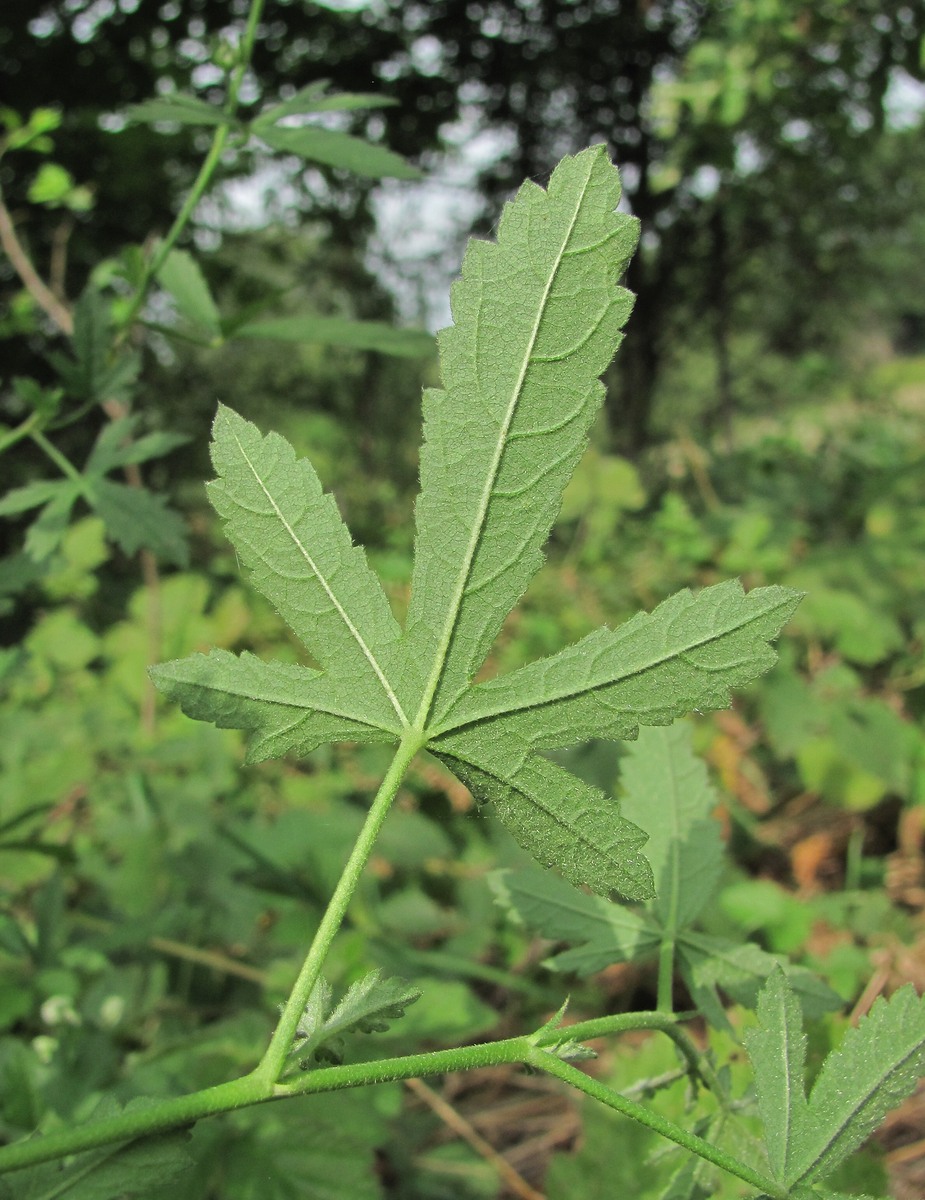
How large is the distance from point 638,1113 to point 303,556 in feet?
0.95

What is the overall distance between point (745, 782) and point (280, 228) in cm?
421

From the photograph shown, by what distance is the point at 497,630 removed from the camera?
1.59 feet

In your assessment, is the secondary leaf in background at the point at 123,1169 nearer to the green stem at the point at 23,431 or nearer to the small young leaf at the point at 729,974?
the small young leaf at the point at 729,974

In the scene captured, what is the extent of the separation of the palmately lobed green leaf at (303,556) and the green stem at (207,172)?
40 cm

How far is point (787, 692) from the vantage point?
6.51ft

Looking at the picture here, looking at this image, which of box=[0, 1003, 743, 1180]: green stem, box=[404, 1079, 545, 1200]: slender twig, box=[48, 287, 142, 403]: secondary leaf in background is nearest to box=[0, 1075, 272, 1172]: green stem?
box=[0, 1003, 743, 1180]: green stem

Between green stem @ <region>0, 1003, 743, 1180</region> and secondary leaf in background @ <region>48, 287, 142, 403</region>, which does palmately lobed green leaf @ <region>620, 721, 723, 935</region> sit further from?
secondary leaf in background @ <region>48, 287, 142, 403</region>

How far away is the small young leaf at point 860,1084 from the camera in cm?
46

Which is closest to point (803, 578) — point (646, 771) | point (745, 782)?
point (745, 782)

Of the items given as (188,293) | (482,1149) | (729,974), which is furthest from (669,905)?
(482,1149)

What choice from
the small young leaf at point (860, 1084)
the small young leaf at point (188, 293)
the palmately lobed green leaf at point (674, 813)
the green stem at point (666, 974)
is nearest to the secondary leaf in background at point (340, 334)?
the small young leaf at point (188, 293)

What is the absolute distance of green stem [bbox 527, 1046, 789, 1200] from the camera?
409 mm

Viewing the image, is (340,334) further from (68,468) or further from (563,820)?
(563,820)

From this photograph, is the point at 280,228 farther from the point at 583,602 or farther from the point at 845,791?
the point at 845,791
